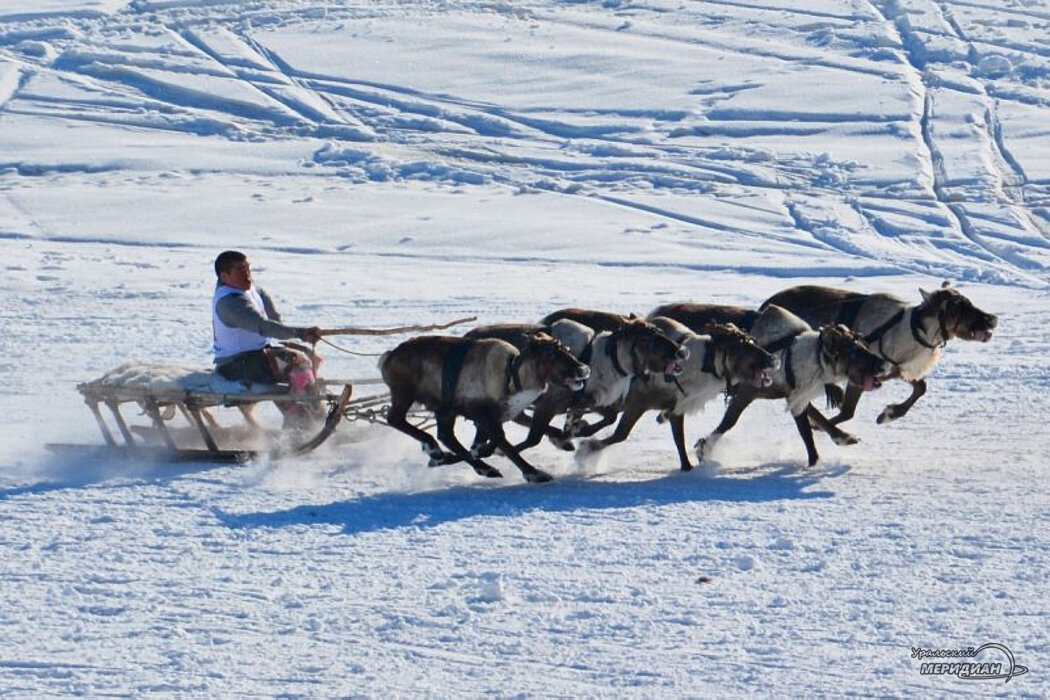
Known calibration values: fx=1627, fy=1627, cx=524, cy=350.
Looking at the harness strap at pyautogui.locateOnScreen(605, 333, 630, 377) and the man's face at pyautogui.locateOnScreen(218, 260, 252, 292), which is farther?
the man's face at pyautogui.locateOnScreen(218, 260, 252, 292)

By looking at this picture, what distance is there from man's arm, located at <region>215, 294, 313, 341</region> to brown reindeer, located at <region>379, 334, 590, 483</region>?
25.1 inches

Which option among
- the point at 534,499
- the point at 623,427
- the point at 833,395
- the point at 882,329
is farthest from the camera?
the point at 882,329

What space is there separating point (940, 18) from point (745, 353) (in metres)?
29.6

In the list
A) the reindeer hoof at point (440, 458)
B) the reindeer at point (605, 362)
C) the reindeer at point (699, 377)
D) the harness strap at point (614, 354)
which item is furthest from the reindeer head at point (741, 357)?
the reindeer hoof at point (440, 458)

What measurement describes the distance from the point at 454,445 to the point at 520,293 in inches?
324

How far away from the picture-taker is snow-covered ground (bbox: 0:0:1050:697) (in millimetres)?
6516

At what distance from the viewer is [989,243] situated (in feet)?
71.5

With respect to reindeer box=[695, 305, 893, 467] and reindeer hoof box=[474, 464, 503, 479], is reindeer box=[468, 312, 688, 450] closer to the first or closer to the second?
reindeer hoof box=[474, 464, 503, 479]

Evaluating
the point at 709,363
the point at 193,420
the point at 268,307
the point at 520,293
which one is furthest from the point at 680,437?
the point at 520,293

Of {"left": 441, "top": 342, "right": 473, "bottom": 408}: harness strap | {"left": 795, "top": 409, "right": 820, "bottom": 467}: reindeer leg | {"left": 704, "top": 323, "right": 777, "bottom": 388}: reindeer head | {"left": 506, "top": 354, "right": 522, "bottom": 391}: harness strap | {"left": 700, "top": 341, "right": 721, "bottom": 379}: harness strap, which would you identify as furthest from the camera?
{"left": 795, "top": 409, "right": 820, "bottom": 467}: reindeer leg

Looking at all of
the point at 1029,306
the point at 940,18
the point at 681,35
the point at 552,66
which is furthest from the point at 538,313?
the point at 940,18

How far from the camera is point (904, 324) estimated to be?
33.8 feet

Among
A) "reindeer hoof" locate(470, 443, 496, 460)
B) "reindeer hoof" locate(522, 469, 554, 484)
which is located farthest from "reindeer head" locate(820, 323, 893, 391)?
"reindeer hoof" locate(470, 443, 496, 460)

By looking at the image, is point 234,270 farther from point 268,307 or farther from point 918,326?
point 918,326
